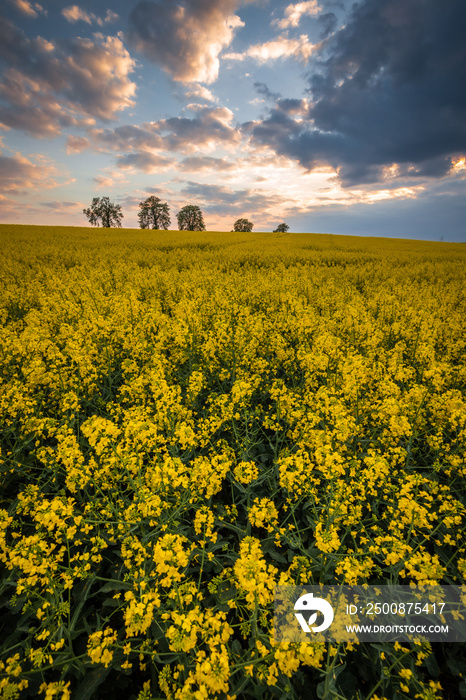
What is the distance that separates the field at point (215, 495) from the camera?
1.99 m

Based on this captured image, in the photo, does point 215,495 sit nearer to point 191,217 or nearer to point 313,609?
point 313,609

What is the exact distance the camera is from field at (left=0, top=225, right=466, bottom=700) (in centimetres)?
199

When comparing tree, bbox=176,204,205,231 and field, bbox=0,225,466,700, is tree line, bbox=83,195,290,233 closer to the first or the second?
tree, bbox=176,204,205,231

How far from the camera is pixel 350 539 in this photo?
9.71 feet

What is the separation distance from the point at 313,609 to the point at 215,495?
174 centimetres

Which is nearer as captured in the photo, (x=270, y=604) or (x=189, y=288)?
(x=270, y=604)

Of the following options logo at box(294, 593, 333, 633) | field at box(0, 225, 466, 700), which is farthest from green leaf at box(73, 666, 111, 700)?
logo at box(294, 593, 333, 633)

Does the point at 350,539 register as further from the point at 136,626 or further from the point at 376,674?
the point at 136,626

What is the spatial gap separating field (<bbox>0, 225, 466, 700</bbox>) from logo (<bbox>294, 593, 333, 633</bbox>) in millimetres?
112

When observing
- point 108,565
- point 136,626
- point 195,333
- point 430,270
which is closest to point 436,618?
point 136,626

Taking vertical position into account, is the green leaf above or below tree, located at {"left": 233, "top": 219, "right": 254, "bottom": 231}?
below

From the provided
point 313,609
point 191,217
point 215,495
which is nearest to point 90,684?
point 313,609

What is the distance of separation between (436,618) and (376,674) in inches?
25.5

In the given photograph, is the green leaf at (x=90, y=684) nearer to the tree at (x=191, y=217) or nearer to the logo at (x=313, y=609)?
the logo at (x=313, y=609)
